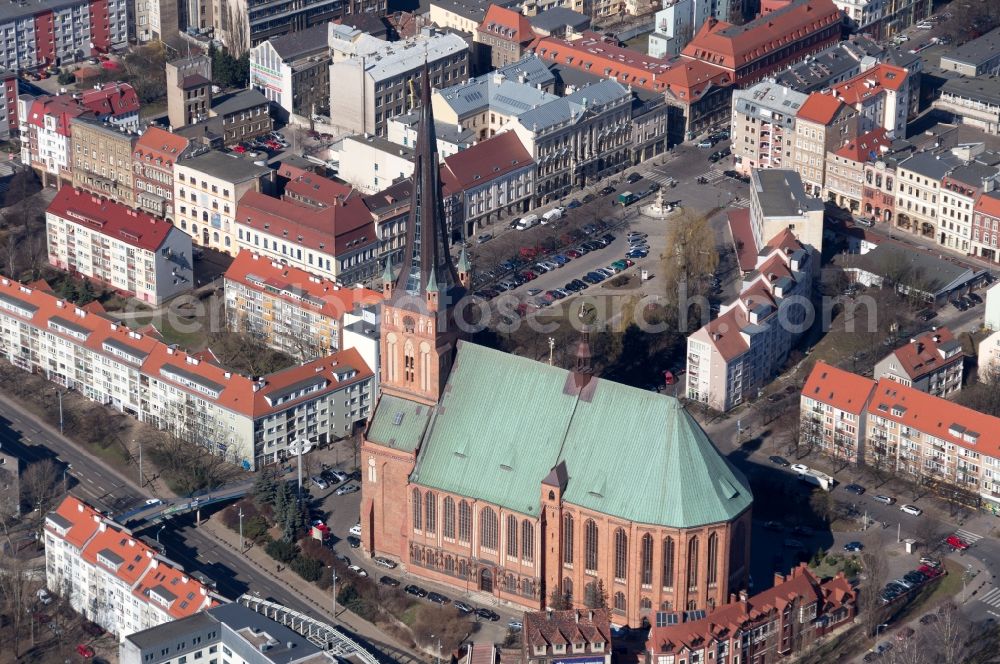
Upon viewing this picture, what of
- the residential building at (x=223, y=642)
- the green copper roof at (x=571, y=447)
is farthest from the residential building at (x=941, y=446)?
the residential building at (x=223, y=642)

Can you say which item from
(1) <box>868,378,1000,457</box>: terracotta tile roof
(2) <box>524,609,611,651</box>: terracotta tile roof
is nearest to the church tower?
(2) <box>524,609,611,651</box>: terracotta tile roof

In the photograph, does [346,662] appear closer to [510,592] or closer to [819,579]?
→ [510,592]

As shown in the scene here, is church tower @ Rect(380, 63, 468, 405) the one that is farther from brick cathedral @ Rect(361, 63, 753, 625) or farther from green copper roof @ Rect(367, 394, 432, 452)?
green copper roof @ Rect(367, 394, 432, 452)

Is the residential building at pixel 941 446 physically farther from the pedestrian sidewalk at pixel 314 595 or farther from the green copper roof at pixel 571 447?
the pedestrian sidewalk at pixel 314 595

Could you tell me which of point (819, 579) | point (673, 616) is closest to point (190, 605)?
point (673, 616)

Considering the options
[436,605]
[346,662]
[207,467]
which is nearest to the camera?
[346,662]
